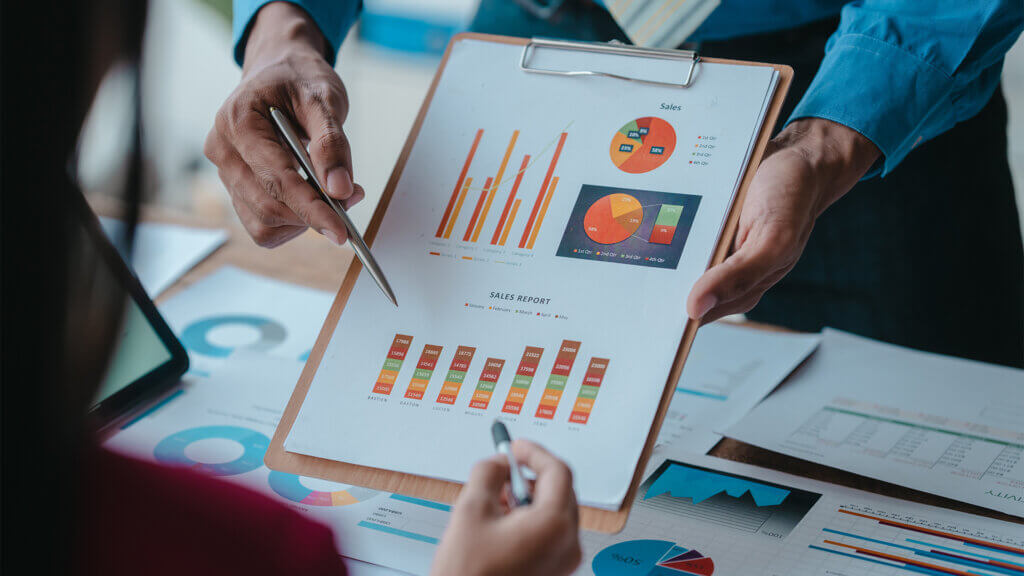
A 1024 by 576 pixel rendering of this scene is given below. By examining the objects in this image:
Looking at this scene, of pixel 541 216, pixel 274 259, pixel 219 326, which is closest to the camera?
pixel 541 216

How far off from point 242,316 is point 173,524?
72 centimetres

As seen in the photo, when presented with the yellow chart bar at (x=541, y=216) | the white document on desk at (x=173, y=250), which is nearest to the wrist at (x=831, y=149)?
the yellow chart bar at (x=541, y=216)

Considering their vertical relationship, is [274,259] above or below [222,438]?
above

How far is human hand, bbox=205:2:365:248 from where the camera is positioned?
754 mm

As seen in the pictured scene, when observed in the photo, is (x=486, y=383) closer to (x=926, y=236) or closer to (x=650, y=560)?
(x=650, y=560)

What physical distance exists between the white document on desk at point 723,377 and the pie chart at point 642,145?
0.28m

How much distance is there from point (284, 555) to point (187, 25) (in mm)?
2813

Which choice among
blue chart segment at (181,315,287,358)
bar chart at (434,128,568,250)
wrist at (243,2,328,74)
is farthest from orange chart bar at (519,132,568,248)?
blue chart segment at (181,315,287,358)

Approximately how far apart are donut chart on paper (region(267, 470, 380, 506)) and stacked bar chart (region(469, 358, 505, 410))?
15 centimetres

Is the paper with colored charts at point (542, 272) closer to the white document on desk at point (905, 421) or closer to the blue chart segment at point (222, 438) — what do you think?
the blue chart segment at point (222, 438)

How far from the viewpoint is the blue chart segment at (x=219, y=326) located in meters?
1.00

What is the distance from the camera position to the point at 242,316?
1.08m

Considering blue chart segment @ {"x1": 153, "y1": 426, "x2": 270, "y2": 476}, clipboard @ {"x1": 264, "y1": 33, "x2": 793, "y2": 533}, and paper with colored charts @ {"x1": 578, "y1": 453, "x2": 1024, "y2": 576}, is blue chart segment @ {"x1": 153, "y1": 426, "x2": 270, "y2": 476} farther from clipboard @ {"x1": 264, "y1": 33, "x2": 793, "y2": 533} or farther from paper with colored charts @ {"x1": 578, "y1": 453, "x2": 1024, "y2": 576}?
paper with colored charts @ {"x1": 578, "y1": 453, "x2": 1024, "y2": 576}

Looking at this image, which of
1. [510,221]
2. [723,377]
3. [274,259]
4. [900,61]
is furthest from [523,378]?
[274,259]
